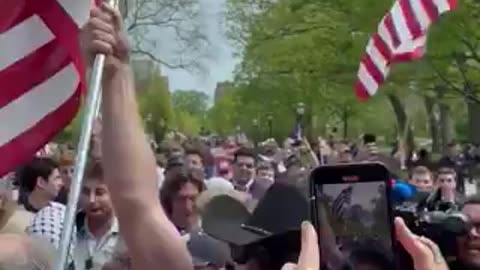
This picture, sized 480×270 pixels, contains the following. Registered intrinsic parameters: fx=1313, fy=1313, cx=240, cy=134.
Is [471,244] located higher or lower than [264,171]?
higher

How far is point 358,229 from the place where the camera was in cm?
308

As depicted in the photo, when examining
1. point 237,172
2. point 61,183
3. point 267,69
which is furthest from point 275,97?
point 61,183

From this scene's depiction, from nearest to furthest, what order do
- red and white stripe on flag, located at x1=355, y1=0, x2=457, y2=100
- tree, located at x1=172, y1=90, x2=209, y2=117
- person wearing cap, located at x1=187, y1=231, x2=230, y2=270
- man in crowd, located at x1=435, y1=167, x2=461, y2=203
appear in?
person wearing cap, located at x1=187, y1=231, x2=230, y2=270 < man in crowd, located at x1=435, y1=167, x2=461, y2=203 < red and white stripe on flag, located at x1=355, y1=0, x2=457, y2=100 < tree, located at x1=172, y1=90, x2=209, y2=117

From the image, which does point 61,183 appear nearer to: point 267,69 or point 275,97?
point 267,69

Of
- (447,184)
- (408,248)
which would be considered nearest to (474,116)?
(447,184)

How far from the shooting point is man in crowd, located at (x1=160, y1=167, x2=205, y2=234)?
6918mm

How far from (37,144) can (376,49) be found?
8.20 metres

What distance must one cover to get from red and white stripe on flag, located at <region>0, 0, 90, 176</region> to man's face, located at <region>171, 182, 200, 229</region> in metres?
2.76

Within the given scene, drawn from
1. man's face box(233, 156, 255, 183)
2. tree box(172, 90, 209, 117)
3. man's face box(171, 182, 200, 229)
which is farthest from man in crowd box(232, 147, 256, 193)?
tree box(172, 90, 209, 117)

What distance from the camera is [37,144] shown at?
13.3 feet

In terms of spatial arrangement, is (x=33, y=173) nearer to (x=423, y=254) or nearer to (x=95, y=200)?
(x=95, y=200)

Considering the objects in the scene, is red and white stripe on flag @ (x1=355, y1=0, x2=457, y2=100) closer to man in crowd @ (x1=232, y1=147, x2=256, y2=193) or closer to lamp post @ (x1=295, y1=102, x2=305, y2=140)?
man in crowd @ (x1=232, y1=147, x2=256, y2=193)

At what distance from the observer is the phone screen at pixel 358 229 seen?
3.07 metres

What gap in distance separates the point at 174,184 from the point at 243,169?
6606 millimetres
